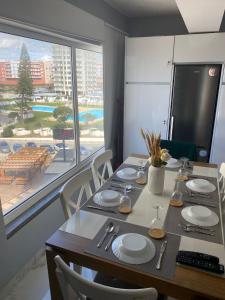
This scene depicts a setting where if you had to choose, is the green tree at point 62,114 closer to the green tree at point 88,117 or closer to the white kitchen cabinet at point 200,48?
the green tree at point 88,117

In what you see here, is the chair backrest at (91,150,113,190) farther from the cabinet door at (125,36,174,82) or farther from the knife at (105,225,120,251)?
the cabinet door at (125,36,174,82)

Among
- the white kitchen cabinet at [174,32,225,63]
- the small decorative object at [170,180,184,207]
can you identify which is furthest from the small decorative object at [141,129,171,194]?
the white kitchen cabinet at [174,32,225,63]

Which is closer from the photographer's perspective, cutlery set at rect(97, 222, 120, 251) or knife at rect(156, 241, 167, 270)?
knife at rect(156, 241, 167, 270)

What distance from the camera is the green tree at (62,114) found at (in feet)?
7.40

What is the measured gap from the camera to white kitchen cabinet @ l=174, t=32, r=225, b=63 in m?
2.74

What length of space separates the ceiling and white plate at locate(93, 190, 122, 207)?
2.38 m

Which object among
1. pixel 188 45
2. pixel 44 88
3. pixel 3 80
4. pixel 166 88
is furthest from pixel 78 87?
pixel 188 45

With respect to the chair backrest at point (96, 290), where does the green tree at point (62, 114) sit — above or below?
above

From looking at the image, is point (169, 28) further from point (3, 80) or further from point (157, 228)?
point (157, 228)

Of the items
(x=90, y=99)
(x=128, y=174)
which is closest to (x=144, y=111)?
(x=90, y=99)

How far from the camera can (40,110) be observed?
6.68 feet

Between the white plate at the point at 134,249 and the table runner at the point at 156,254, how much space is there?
0.06 feet

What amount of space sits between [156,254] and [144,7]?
304cm

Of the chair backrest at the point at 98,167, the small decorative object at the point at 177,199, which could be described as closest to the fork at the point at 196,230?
the small decorative object at the point at 177,199
